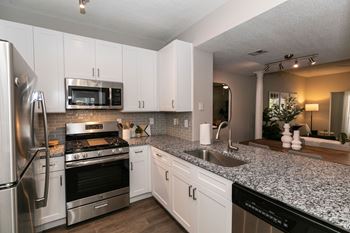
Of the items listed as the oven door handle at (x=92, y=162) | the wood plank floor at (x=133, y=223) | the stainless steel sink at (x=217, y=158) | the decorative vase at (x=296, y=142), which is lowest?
the wood plank floor at (x=133, y=223)

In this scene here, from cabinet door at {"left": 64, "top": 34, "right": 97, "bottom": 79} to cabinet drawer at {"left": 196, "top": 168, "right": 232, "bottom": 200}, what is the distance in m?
1.99

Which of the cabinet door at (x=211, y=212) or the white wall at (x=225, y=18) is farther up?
the white wall at (x=225, y=18)

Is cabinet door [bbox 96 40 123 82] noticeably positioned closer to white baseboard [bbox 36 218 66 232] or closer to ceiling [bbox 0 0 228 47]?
ceiling [bbox 0 0 228 47]

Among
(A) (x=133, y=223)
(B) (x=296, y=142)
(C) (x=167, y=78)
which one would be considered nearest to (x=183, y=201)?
(A) (x=133, y=223)

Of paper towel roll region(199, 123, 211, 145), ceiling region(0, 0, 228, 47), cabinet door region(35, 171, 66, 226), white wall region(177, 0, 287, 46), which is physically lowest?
cabinet door region(35, 171, 66, 226)

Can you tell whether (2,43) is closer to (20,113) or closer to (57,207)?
(20,113)

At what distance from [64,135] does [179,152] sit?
1772 mm

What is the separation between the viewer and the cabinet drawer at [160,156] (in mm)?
2191

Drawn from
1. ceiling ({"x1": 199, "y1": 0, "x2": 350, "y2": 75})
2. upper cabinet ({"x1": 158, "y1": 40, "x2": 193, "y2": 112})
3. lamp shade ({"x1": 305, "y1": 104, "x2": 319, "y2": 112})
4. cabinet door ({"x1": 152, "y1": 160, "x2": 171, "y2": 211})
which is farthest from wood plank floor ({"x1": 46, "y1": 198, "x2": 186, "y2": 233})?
lamp shade ({"x1": 305, "y1": 104, "x2": 319, "y2": 112})

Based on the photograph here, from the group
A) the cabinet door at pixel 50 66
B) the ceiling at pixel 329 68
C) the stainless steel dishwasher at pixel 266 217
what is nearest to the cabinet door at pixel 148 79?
the cabinet door at pixel 50 66

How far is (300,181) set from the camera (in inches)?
46.3

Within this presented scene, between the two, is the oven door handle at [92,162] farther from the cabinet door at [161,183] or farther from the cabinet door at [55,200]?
the cabinet door at [161,183]

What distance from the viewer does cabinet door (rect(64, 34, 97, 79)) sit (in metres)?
2.27

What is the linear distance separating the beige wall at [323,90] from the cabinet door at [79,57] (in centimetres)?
782
